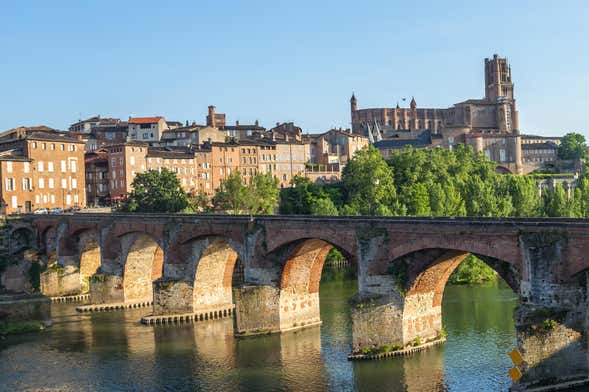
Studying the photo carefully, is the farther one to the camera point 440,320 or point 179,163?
point 179,163

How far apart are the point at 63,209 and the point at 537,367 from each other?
78936 mm

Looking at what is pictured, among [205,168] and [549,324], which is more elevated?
[205,168]

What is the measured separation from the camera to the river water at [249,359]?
127 ft

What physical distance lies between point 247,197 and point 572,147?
88.6 m

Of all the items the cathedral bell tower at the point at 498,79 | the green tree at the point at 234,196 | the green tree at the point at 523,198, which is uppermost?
the cathedral bell tower at the point at 498,79

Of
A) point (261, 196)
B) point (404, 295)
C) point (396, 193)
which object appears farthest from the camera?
point (261, 196)

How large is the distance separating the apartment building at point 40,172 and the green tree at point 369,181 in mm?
39621

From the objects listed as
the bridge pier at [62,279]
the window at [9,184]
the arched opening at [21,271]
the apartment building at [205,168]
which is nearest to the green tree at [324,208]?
the bridge pier at [62,279]

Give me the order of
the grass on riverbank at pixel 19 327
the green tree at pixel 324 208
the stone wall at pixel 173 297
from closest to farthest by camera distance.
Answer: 1. the grass on riverbank at pixel 19 327
2. the stone wall at pixel 173 297
3. the green tree at pixel 324 208

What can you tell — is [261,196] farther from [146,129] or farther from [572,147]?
[572,147]

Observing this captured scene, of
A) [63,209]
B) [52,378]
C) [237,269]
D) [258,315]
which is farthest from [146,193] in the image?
[52,378]

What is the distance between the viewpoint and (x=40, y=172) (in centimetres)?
9550

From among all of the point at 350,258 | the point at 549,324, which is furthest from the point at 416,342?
the point at 549,324

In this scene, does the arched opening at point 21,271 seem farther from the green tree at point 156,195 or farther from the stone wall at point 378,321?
the stone wall at point 378,321
